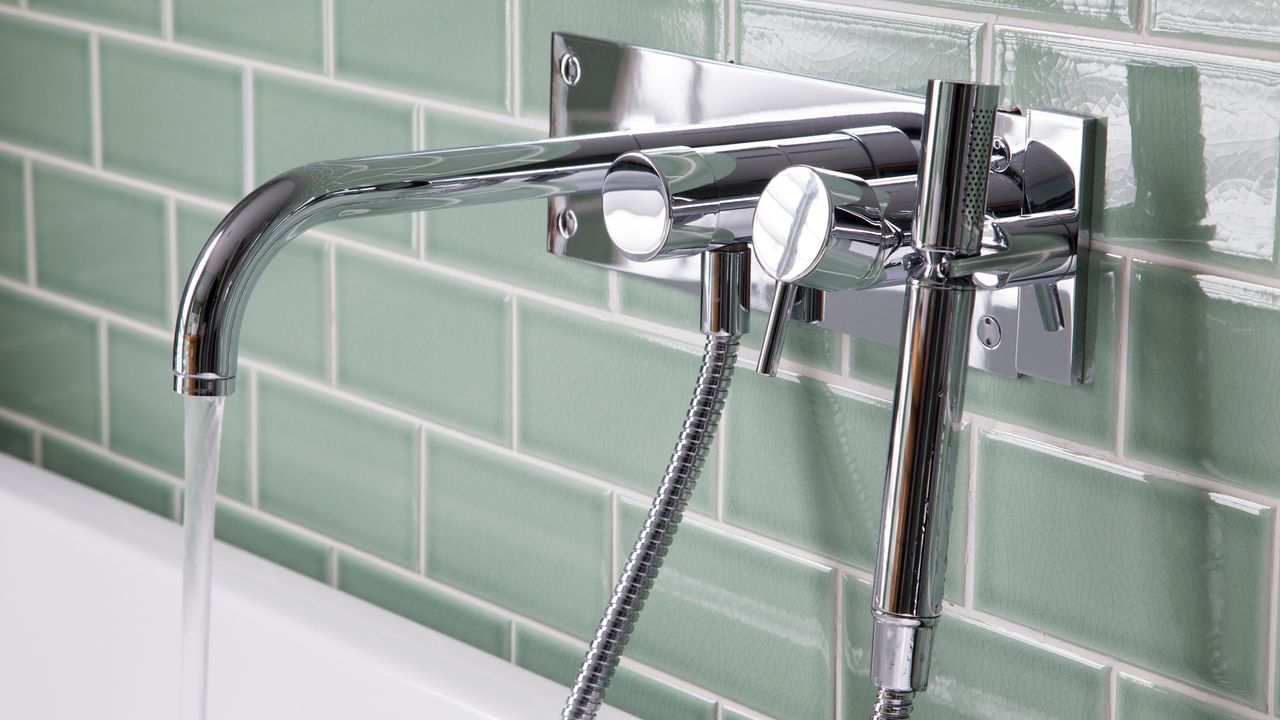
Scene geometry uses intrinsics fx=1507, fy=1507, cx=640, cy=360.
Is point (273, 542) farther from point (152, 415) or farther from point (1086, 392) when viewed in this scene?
point (1086, 392)

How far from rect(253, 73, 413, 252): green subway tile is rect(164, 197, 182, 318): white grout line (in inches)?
3.4

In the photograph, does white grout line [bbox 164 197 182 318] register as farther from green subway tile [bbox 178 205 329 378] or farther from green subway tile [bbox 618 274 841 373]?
green subway tile [bbox 618 274 841 373]

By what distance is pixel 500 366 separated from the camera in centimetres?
81

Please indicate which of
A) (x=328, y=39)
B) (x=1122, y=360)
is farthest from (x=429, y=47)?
(x=1122, y=360)

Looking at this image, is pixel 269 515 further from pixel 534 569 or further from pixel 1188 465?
pixel 1188 465

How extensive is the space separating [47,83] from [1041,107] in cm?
71

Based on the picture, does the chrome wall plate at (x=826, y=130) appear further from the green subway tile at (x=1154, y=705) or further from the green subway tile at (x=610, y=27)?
the green subway tile at (x=1154, y=705)

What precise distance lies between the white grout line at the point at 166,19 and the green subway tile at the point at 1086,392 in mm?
565

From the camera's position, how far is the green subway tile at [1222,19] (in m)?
0.51

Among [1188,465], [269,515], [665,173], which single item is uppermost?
[665,173]

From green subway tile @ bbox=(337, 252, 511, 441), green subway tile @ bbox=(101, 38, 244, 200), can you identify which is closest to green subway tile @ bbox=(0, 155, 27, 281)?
green subway tile @ bbox=(101, 38, 244, 200)

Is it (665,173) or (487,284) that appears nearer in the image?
(665,173)

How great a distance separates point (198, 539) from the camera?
56 cm

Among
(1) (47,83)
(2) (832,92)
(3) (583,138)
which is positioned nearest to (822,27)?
(2) (832,92)
